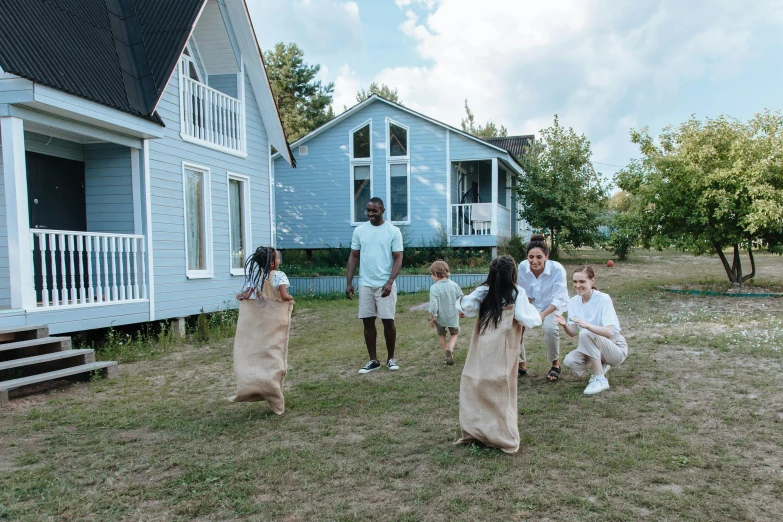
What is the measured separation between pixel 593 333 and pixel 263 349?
9.91ft

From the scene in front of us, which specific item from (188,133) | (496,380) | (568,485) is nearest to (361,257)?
(496,380)

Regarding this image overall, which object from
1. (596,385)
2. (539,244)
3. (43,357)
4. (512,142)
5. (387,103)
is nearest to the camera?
(596,385)

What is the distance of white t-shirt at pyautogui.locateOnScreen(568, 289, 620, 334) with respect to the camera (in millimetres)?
5508

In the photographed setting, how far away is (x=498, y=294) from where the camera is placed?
418cm

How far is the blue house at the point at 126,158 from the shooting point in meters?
7.23

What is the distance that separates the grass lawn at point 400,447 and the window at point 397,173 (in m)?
13.1

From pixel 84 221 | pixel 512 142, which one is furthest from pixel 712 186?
pixel 512 142

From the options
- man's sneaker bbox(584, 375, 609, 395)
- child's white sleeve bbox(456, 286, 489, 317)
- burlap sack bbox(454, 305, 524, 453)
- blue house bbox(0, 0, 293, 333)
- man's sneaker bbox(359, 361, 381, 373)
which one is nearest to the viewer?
burlap sack bbox(454, 305, 524, 453)

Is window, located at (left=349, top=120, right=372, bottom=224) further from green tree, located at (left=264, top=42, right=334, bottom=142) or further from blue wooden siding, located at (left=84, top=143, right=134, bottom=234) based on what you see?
green tree, located at (left=264, top=42, right=334, bottom=142)

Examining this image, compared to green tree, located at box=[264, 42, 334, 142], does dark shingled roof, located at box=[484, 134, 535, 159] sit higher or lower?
lower

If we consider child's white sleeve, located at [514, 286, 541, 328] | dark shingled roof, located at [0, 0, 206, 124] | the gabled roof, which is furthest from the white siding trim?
the gabled roof

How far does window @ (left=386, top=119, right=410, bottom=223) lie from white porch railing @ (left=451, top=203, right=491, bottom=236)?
1585 mm

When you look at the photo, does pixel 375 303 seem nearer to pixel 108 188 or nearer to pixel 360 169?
pixel 108 188

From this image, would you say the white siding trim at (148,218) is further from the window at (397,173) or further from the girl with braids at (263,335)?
the window at (397,173)
